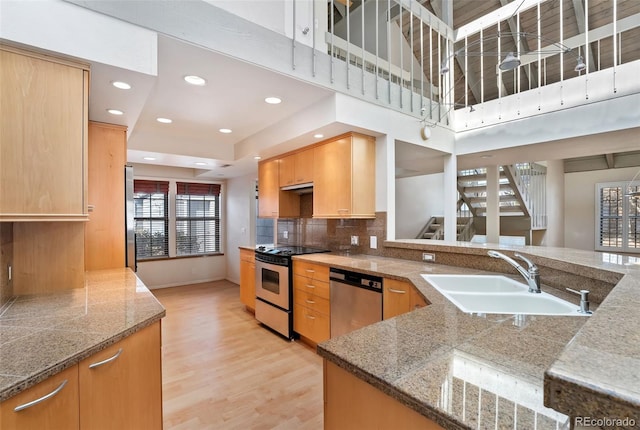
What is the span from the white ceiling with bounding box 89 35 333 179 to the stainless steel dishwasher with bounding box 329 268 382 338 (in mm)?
1643

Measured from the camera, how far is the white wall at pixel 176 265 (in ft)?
18.4

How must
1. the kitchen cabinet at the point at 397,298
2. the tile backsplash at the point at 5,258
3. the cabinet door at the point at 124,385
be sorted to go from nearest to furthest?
the cabinet door at the point at 124,385 → the tile backsplash at the point at 5,258 → the kitchen cabinet at the point at 397,298

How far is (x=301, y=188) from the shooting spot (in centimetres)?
395

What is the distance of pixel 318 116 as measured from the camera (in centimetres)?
286

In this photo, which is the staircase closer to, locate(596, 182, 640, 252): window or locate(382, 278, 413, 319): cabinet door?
locate(596, 182, 640, 252): window

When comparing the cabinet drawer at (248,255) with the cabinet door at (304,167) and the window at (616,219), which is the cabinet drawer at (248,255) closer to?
the cabinet door at (304,167)

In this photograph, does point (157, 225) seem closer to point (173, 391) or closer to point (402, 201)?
point (173, 391)

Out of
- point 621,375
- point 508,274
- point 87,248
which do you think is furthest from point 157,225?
point 621,375

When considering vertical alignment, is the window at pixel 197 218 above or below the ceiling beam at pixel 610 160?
below

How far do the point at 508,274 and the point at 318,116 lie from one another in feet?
6.71

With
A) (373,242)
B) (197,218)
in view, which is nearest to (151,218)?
(197,218)

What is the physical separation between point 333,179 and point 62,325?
248 cm

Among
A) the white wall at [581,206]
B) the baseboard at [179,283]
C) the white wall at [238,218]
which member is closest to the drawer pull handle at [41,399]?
the white wall at [238,218]

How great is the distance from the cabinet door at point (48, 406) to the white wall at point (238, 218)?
15.3 feet
